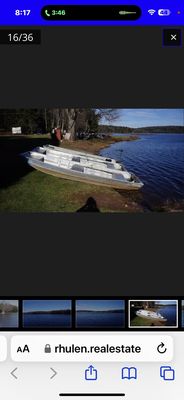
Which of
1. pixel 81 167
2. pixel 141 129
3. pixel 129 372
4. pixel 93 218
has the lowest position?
pixel 129 372

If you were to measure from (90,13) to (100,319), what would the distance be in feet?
4.14

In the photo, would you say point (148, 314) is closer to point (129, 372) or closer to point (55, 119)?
point (129, 372)

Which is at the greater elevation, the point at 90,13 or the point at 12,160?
the point at 90,13

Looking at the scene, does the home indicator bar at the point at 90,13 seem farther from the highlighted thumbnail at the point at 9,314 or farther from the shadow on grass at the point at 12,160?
the highlighted thumbnail at the point at 9,314

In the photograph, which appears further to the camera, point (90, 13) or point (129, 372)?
point (129, 372)

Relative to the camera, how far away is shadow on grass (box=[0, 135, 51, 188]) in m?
1.62

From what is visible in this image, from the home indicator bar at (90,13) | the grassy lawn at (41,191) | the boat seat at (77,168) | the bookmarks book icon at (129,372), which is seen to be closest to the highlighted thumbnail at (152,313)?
the bookmarks book icon at (129,372)

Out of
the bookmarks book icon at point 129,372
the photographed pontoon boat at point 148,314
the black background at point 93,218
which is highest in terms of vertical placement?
the black background at point 93,218

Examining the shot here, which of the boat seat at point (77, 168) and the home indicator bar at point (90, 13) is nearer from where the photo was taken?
the home indicator bar at point (90, 13)

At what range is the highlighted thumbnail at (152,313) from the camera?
1623 mm

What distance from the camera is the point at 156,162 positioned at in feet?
5.41

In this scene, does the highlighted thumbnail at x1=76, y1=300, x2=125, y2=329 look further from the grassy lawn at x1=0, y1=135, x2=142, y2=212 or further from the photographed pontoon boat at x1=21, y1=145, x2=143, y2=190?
the photographed pontoon boat at x1=21, y1=145, x2=143, y2=190

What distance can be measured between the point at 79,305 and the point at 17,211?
472mm

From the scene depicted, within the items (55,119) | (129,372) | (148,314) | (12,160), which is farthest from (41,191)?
(129,372)
